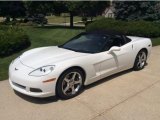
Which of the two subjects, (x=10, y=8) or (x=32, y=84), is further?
(x=10, y=8)

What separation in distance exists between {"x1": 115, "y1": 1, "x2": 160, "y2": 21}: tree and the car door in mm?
9500

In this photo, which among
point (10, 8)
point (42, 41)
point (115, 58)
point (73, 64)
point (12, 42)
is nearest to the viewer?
point (73, 64)

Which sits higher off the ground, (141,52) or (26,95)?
(141,52)

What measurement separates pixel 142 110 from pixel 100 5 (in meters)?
13.7

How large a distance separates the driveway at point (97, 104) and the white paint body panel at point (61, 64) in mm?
268

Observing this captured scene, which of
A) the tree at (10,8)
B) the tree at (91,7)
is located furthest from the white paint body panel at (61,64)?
the tree at (10,8)

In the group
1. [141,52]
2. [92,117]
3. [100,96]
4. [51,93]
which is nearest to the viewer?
[92,117]

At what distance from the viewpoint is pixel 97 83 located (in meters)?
5.95

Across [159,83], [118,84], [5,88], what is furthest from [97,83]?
[5,88]

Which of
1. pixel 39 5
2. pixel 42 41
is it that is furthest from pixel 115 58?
pixel 39 5

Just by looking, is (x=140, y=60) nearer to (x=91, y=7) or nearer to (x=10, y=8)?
(x=91, y=7)

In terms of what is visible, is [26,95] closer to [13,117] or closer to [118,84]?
[13,117]

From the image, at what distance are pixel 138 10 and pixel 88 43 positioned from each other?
1062cm

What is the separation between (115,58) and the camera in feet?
19.6
